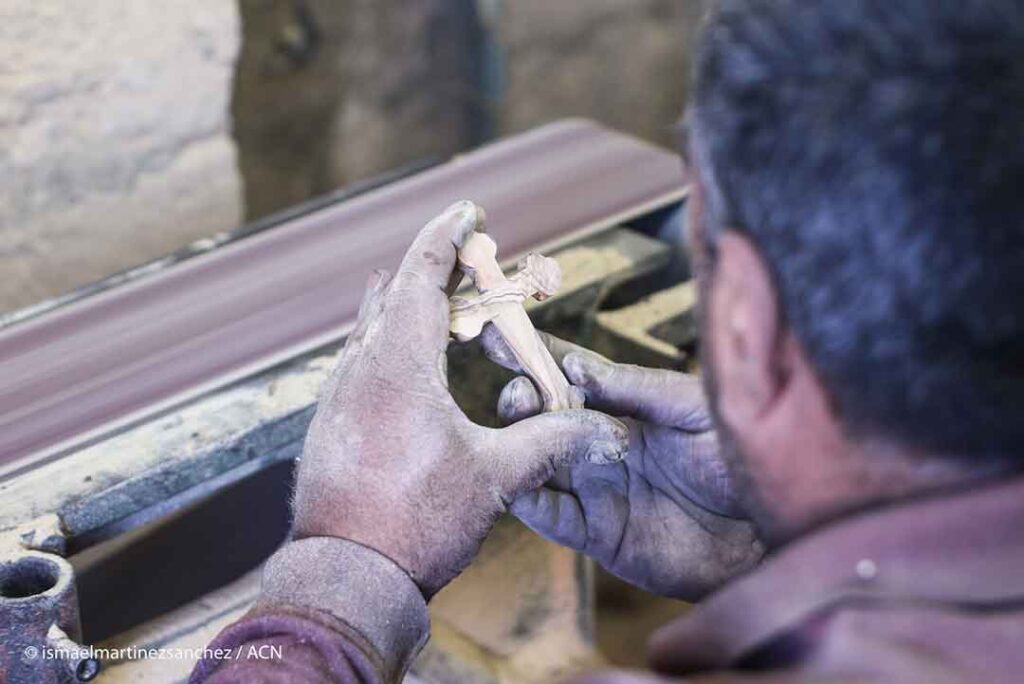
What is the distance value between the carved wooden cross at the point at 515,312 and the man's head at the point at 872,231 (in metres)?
0.46

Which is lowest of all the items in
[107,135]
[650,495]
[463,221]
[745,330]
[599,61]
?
[599,61]

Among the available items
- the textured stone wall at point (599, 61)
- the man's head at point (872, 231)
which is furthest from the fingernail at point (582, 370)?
the textured stone wall at point (599, 61)

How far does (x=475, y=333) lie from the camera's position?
1534 millimetres

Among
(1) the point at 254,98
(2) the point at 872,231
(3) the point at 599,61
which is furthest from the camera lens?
(3) the point at 599,61

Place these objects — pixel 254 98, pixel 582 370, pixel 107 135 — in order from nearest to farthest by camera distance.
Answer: pixel 582 370, pixel 107 135, pixel 254 98

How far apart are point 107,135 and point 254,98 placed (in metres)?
0.98

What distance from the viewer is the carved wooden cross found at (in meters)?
1.53

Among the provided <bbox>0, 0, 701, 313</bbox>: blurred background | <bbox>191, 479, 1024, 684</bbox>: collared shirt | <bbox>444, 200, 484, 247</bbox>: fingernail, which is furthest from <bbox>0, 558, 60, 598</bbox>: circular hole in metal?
<bbox>0, 0, 701, 313</bbox>: blurred background

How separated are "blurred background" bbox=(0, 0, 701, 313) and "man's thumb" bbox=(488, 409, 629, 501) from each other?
1.06m

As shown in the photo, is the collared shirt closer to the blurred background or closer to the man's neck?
the man's neck

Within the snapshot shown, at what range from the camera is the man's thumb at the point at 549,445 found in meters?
1.44

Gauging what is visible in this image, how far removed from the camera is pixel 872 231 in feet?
3.15

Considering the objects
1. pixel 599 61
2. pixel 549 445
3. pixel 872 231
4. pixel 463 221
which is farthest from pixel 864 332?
pixel 599 61

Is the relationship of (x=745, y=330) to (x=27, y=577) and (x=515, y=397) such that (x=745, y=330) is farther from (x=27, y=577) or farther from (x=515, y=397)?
(x=27, y=577)
